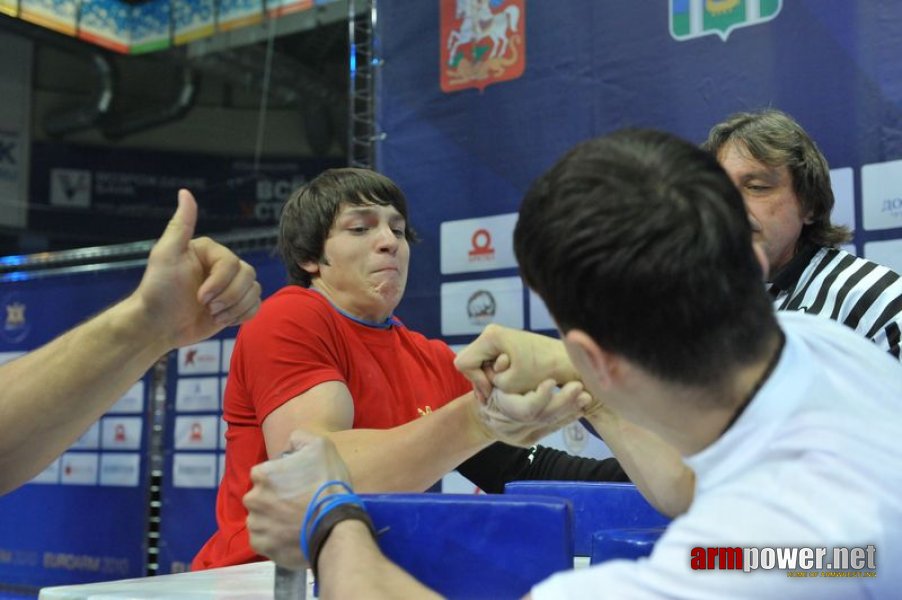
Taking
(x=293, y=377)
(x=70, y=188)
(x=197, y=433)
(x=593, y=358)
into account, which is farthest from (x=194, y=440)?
(x=70, y=188)

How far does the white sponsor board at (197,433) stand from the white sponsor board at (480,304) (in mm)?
1176

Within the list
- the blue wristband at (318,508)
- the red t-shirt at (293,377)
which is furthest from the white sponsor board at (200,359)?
the blue wristband at (318,508)

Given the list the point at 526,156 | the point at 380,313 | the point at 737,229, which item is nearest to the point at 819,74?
the point at 526,156

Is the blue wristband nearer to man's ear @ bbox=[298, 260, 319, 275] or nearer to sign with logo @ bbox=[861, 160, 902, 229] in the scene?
man's ear @ bbox=[298, 260, 319, 275]

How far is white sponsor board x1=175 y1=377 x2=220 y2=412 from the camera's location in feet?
12.4

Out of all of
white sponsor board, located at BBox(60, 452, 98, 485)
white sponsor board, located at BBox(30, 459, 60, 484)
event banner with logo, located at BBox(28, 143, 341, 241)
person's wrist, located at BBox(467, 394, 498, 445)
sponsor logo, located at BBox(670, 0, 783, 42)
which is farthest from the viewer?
event banner with logo, located at BBox(28, 143, 341, 241)

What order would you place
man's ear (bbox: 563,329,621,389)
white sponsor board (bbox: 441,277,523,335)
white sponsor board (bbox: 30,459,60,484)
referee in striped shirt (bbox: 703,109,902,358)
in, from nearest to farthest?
1. man's ear (bbox: 563,329,621,389)
2. referee in striped shirt (bbox: 703,109,902,358)
3. white sponsor board (bbox: 441,277,523,335)
4. white sponsor board (bbox: 30,459,60,484)

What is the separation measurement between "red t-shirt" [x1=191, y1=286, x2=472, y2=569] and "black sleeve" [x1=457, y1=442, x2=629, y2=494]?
0.57 feet

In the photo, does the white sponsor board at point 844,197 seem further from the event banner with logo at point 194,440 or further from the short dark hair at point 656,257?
the event banner with logo at point 194,440

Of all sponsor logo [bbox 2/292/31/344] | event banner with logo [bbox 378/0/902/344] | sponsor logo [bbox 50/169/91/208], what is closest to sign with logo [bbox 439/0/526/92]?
event banner with logo [bbox 378/0/902/344]

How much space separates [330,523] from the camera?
908 mm

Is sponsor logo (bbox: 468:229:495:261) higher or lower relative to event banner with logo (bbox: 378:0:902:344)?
lower

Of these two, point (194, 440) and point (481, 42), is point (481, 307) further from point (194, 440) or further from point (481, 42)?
point (194, 440)

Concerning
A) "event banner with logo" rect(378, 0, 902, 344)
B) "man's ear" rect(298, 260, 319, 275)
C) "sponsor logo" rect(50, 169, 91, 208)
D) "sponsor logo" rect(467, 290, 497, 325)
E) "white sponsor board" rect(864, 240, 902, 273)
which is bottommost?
"sponsor logo" rect(467, 290, 497, 325)
